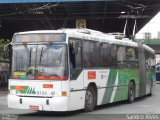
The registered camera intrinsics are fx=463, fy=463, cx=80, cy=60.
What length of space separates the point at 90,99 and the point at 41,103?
2.38 meters

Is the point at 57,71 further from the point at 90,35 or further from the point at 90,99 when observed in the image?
the point at 90,35

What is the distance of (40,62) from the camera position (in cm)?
1461

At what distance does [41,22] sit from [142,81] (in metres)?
27.6

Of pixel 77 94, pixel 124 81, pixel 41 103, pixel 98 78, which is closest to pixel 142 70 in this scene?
pixel 124 81

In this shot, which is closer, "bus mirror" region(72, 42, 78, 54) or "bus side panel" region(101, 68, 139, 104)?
"bus mirror" region(72, 42, 78, 54)

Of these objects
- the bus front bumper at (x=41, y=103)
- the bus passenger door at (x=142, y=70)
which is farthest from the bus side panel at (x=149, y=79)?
the bus front bumper at (x=41, y=103)

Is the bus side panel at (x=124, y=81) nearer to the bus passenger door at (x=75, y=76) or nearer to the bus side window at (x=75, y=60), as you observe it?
the bus passenger door at (x=75, y=76)

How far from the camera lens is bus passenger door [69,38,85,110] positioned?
14633 mm

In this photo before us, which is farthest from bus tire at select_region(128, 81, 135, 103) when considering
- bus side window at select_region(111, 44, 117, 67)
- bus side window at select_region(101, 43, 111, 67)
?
bus side window at select_region(101, 43, 111, 67)

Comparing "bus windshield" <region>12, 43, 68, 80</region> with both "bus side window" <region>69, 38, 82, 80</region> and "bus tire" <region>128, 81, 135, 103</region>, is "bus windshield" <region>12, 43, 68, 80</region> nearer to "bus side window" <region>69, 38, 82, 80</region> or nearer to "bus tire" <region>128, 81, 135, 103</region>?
"bus side window" <region>69, 38, 82, 80</region>

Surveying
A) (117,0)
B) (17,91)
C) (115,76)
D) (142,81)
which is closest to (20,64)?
(17,91)

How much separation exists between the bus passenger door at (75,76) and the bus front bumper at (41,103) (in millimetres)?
357

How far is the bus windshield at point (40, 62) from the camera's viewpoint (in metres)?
14.4

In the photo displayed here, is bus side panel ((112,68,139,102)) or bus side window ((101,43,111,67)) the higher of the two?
bus side window ((101,43,111,67))
